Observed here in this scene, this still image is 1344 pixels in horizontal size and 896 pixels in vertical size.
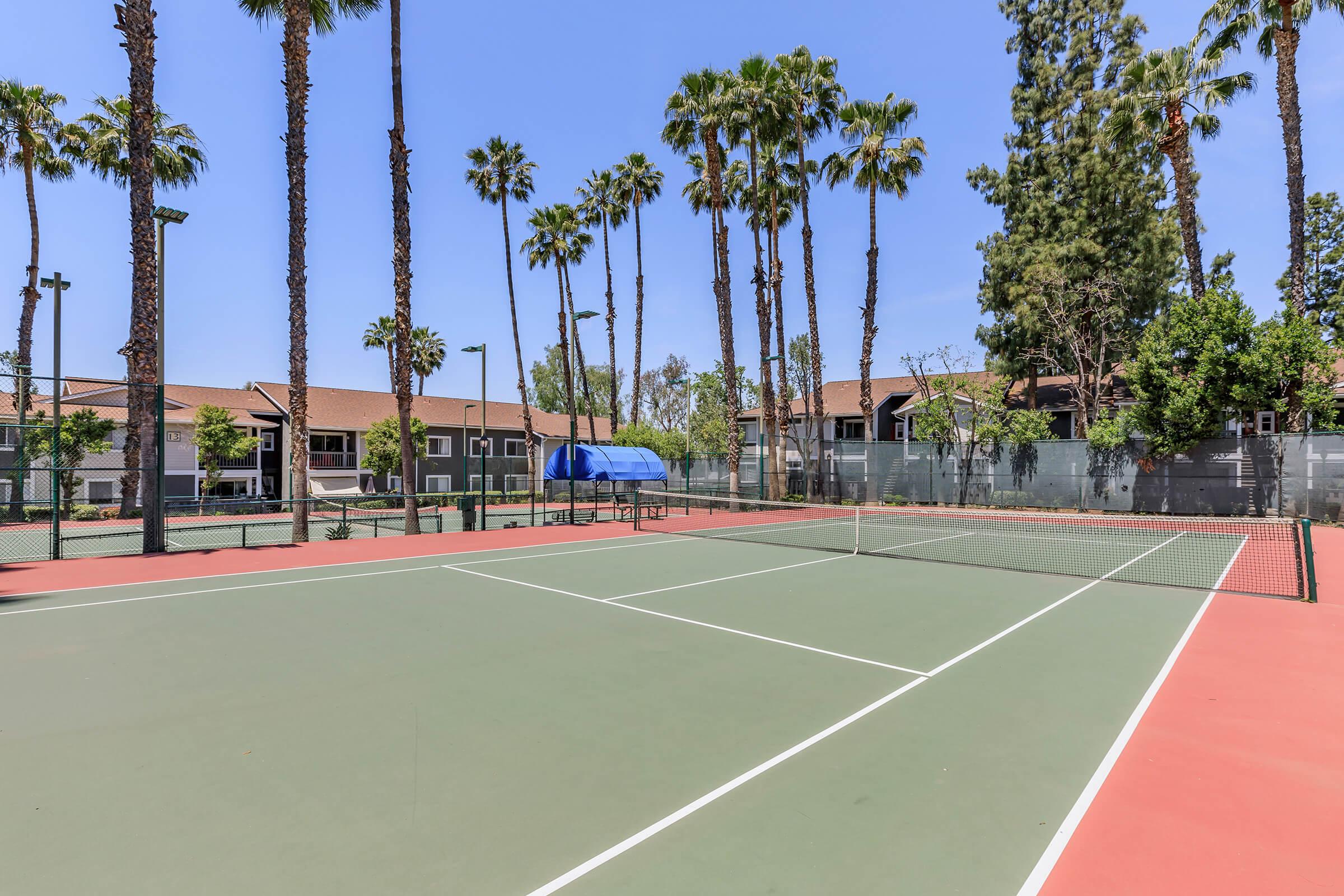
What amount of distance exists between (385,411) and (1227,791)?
4494 cm

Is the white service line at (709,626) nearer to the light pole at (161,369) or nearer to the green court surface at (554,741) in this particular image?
the green court surface at (554,741)

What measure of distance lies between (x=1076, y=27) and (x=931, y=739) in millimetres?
43992

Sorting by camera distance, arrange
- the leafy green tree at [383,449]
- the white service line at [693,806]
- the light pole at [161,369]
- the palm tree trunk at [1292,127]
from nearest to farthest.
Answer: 1. the white service line at [693,806]
2. the light pole at [161,369]
3. the palm tree trunk at [1292,127]
4. the leafy green tree at [383,449]

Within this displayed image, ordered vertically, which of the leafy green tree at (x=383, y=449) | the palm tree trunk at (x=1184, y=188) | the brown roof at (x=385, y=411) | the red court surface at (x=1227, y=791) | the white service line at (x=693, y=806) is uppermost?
the palm tree trunk at (x=1184, y=188)

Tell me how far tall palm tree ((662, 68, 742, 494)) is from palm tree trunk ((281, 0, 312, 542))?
612 inches

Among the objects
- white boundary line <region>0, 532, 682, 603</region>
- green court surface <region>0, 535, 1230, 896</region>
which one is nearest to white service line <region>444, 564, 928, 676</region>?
green court surface <region>0, 535, 1230, 896</region>

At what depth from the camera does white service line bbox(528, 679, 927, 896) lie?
3225 millimetres

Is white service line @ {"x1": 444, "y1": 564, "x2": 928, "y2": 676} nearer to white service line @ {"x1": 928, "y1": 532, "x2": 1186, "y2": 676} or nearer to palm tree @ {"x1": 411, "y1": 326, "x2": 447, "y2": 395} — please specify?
white service line @ {"x1": 928, "y1": 532, "x2": 1186, "y2": 676}

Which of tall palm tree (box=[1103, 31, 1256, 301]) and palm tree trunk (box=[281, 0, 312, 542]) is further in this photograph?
tall palm tree (box=[1103, 31, 1256, 301])

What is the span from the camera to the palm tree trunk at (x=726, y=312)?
29.1 m

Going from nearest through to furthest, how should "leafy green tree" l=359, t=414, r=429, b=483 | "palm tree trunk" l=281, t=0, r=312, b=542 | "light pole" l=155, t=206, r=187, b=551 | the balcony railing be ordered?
"light pole" l=155, t=206, r=187, b=551 < "palm tree trunk" l=281, t=0, r=312, b=542 < "leafy green tree" l=359, t=414, r=429, b=483 < the balcony railing

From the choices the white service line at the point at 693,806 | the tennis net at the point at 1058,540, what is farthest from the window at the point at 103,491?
the white service line at the point at 693,806

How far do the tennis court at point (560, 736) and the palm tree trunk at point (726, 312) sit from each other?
1978cm

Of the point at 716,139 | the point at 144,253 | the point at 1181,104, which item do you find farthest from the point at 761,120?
the point at 144,253
